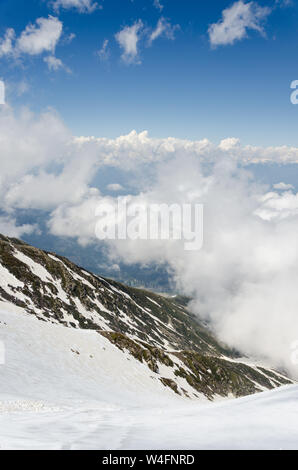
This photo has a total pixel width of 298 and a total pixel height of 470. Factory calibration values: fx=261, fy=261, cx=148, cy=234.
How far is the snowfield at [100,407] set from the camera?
287 inches

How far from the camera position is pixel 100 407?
21.7 m

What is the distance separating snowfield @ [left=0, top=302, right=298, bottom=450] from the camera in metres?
7.30

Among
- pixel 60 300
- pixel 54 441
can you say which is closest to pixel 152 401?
pixel 54 441
